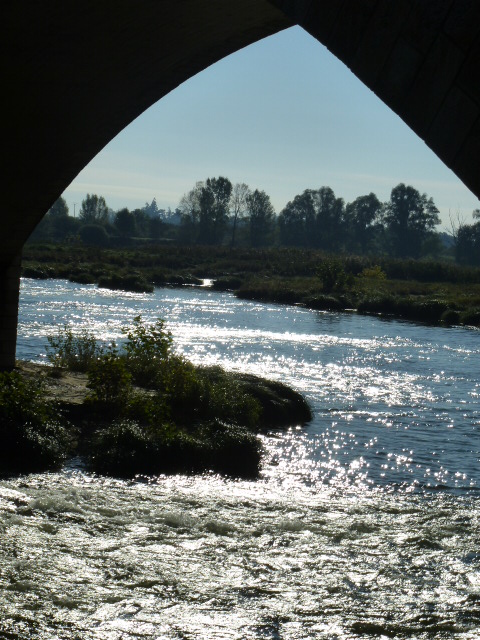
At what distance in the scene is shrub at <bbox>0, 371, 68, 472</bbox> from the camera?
32.3ft

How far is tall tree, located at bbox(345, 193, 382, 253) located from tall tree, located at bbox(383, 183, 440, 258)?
4331mm

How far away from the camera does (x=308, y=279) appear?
54844 mm

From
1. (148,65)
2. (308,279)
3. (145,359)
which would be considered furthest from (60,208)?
(148,65)

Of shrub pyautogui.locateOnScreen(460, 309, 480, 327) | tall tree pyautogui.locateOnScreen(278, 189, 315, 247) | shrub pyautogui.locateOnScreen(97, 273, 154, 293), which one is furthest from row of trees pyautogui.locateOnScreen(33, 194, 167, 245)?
shrub pyautogui.locateOnScreen(460, 309, 480, 327)

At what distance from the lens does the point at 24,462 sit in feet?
32.2

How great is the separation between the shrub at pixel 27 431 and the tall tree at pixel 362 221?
4526 inches

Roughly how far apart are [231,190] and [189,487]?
112033 millimetres

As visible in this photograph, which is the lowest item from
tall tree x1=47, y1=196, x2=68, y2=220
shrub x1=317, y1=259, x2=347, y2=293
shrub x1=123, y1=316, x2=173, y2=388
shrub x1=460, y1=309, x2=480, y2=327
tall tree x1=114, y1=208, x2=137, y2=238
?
shrub x1=123, y1=316, x2=173, y2=388

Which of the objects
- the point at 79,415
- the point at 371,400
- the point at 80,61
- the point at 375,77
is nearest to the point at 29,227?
the point at 79,415

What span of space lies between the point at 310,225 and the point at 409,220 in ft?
52.9

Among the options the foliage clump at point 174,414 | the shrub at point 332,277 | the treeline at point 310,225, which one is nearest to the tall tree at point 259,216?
the treeline at point 310,225

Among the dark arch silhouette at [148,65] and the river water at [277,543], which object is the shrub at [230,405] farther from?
the dark arch silhouette at [148,65]

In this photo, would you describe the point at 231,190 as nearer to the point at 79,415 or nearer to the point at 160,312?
the point at 160,312

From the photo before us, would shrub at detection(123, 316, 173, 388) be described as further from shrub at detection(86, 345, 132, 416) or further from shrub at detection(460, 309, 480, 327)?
shrub at detection(460, 309, 480, 327)
